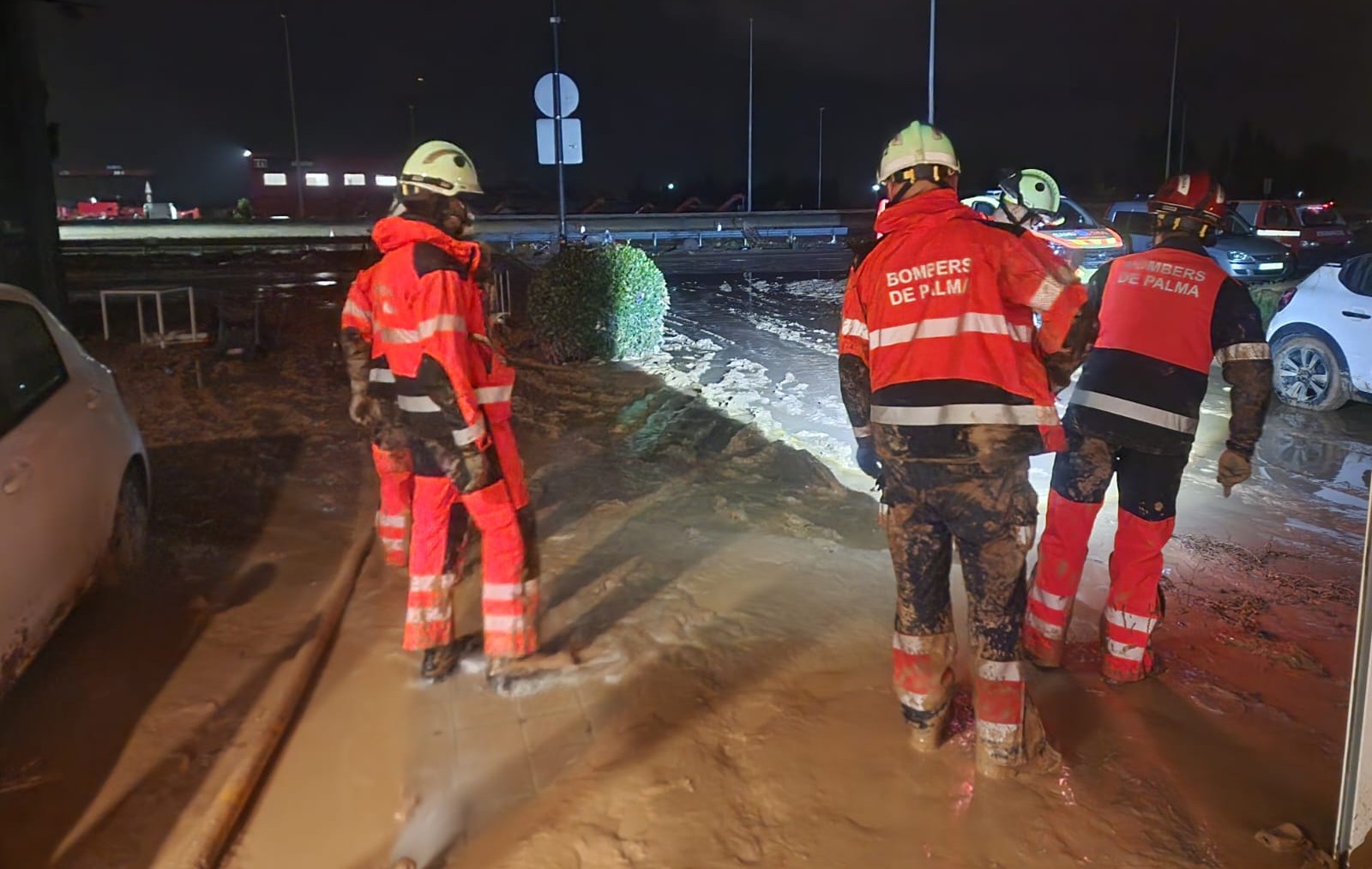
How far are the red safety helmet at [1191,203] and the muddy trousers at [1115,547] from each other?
0.92m

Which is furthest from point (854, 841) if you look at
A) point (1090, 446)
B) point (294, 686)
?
point (294, 686)

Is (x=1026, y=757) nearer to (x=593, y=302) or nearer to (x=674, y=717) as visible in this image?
(x=674, y=717)

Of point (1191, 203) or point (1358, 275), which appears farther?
point (1358, 275)

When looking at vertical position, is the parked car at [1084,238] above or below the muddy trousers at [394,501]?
above

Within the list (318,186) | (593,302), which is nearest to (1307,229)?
(593,302)

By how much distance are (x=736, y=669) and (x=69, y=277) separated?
18737 mm

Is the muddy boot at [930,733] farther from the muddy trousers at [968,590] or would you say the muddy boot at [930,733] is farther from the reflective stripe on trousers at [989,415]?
the reflective stripe on trousers at [989,415]

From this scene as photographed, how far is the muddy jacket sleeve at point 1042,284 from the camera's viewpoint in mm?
2988

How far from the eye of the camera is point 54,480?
3.98m

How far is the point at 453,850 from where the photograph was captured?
119 inches

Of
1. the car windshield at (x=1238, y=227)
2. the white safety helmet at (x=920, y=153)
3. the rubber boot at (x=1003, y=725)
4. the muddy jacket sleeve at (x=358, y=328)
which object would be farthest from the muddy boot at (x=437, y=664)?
the car windshield at (x=1238, y=227)

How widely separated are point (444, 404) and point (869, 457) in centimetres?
155

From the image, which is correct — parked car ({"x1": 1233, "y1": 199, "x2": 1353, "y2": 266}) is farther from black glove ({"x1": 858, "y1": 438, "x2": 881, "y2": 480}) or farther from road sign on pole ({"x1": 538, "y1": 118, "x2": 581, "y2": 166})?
black glove ({"x1": 858, "y1": 438, "x2": 881, "y2": 480})

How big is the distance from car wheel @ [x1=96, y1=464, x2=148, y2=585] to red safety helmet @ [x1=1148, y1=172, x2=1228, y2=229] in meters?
4.69
